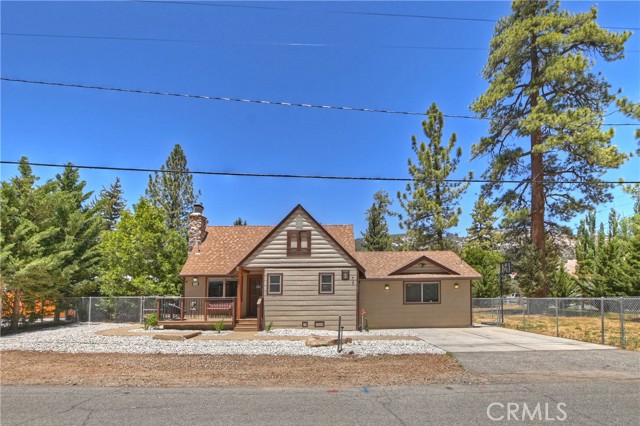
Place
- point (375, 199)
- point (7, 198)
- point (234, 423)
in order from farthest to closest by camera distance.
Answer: point (375, 199), point (7, 198), point (234, 423)

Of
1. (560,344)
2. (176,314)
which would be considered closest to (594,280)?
(560,344)

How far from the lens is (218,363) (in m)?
10.7

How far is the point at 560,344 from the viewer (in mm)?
13883

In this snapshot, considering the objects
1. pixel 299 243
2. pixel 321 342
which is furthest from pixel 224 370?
pixel 299 243

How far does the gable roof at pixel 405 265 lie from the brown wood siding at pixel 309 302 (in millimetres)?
1888

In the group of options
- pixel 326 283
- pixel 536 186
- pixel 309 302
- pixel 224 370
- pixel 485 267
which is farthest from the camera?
pixel 485 267

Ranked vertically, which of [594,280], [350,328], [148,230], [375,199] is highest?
[375,199]

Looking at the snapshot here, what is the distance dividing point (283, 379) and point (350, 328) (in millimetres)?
10818

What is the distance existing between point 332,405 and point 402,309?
49.4ft

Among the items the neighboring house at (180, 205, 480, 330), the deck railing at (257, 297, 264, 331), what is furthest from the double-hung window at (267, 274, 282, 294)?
the deck railing at (257, 297, 264, 331)

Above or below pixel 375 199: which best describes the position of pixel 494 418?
below

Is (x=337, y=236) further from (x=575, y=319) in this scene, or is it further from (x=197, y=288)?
(x=575, y=319)

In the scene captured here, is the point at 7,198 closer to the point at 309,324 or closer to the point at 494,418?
the point at 309,324

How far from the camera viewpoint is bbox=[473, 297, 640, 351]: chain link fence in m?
14.9
